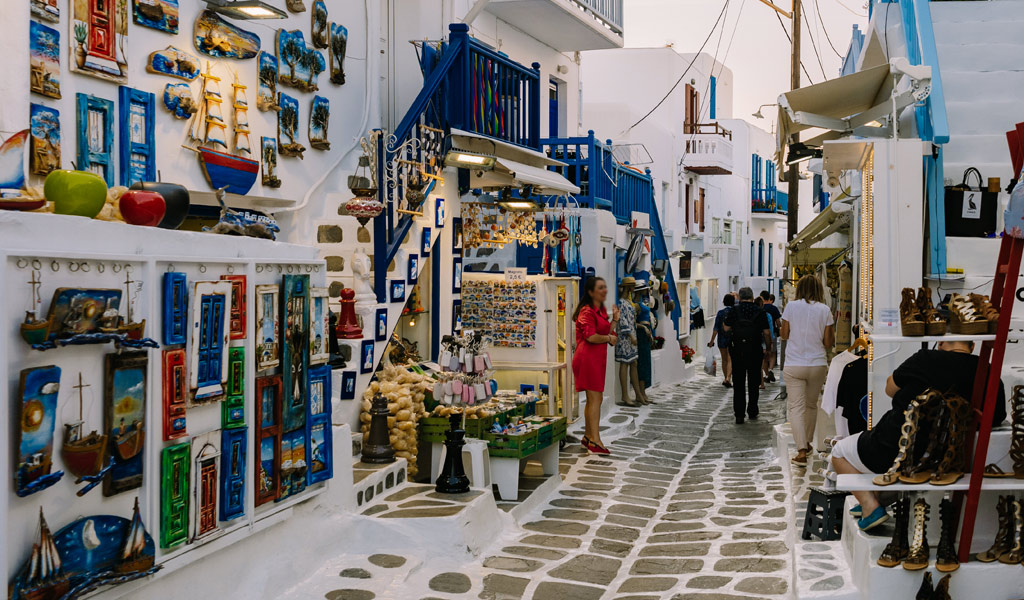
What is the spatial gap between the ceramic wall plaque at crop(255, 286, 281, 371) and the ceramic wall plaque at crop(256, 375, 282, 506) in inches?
4.1

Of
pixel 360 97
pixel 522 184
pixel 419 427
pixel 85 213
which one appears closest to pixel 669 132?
pixel 522 184

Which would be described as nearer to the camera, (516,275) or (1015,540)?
(1015,540)

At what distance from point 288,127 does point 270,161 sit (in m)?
0.42

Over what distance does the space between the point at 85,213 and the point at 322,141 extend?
475 centimetres

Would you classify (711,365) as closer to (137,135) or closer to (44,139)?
(137,135)

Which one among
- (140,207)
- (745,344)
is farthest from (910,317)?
(745,344)

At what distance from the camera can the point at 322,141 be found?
9.11 meters

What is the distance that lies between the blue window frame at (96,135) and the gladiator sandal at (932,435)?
5012mm

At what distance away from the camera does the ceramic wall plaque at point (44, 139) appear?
5.74 metres

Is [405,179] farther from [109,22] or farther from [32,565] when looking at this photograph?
[32,565]

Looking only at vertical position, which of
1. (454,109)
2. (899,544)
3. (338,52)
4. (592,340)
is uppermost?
(338,52)

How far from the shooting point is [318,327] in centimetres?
642

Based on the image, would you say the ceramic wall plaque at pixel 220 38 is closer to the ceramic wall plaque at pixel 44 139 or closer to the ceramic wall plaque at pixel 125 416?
the ceramic wall plaque at pixel 44 139

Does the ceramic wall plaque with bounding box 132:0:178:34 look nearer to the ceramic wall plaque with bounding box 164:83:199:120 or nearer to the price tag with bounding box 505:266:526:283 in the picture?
the ceramic wall plaque with bounding box 164:83:199:120
